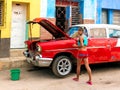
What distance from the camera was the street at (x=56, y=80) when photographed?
27.6 feet

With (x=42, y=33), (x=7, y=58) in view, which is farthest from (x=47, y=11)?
(x=7, y=58)

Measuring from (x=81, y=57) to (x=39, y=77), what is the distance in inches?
70.4

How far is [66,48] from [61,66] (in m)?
0.61

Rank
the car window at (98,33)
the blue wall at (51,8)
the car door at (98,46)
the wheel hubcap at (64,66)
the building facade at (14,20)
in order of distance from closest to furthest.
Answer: the wheel hubcap at (64,66), the car door at (98,46), the car window at (98,33), the building facade at (14,20), the blue wall at (51,8)

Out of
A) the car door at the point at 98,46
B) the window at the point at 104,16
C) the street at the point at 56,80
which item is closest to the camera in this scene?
the street at the point at 56,80

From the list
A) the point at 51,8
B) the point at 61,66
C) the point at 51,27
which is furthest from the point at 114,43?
the point at 51,8

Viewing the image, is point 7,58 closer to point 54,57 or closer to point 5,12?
point 5,12

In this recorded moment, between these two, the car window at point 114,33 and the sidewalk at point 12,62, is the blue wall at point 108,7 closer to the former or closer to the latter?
the car window at point 114,33

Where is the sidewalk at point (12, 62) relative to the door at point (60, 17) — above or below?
below

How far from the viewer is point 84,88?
8289mm

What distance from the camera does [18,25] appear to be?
13.1 metres

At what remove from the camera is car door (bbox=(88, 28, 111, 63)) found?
9.84 meters

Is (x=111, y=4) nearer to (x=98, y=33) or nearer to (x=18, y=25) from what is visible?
(x=18, y=25)

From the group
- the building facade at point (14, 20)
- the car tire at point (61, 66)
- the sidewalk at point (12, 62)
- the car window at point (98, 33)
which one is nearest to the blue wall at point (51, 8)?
the building facade at point (14, 20)
